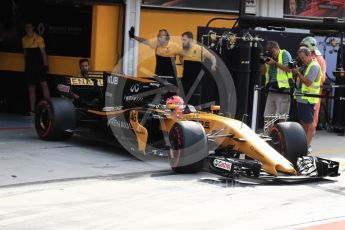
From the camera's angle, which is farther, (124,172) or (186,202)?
(124,172)

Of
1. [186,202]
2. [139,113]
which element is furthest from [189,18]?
[186,202]

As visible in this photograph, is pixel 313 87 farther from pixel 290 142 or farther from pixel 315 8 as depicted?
pixel 315 8

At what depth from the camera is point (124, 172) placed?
31.7 ft

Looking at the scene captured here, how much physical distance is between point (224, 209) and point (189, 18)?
813 centimetres

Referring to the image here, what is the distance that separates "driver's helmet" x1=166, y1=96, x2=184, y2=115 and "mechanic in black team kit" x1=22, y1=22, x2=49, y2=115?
4.75m

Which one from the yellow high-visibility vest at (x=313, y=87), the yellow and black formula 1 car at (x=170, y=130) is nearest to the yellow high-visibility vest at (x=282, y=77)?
the yellow high-visibility vest at (x=313, y=87)

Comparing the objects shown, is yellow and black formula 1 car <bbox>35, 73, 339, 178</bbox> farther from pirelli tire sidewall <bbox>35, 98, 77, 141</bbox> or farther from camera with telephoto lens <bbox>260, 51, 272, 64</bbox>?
camera with telephoto lens <bbox>260, 51, 272, 64</bbox>

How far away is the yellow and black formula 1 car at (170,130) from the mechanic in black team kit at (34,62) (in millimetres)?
2124

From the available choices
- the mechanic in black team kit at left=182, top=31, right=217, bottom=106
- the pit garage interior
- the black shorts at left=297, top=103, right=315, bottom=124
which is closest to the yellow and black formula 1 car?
the pit garage interior

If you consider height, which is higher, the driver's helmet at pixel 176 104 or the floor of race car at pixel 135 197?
the driver's helmet at pixel 176 104

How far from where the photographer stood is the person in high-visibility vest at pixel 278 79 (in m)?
12.4

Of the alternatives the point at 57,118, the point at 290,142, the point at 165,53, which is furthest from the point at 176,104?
the point at 165,53

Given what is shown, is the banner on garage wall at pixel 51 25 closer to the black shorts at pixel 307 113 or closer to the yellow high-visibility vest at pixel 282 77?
the yellow high-visibility vest at pixel 282 77

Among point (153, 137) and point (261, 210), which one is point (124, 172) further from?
point (261, 210)
